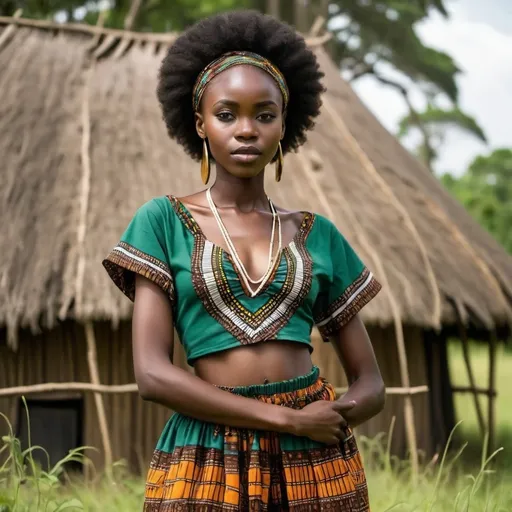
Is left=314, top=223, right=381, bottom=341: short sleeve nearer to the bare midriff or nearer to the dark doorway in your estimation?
the bare midriff

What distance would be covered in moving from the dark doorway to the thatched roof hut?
1.11 ft

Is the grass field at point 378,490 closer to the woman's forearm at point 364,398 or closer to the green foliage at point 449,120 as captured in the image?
the woman's forearm at point 364,398

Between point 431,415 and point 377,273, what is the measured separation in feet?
6.47

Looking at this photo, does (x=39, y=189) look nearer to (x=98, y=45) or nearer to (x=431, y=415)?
(x=98, y=45)

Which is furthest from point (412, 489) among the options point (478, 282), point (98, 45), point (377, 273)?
point (98, 45)

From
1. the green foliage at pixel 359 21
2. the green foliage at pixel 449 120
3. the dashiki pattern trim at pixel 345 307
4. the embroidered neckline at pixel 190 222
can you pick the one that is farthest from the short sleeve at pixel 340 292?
the green foliage at pixel 449 120

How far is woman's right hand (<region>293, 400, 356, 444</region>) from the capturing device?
1843 mm

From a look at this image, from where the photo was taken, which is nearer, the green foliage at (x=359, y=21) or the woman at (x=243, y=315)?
the woman at (x=243, y=315)

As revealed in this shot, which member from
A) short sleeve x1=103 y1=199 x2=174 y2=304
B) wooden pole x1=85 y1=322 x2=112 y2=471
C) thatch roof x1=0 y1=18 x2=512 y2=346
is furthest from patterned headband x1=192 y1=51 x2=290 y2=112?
wooden pole x1=85 y1=322 x2=112 y2=471

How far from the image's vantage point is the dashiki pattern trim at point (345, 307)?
6.98 feet

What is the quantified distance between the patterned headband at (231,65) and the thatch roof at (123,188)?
12.2ft

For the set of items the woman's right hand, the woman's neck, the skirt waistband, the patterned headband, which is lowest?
the woman's right hand

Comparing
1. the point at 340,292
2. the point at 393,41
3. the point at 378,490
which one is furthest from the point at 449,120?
the point at 340,292

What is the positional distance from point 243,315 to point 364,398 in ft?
1.02
